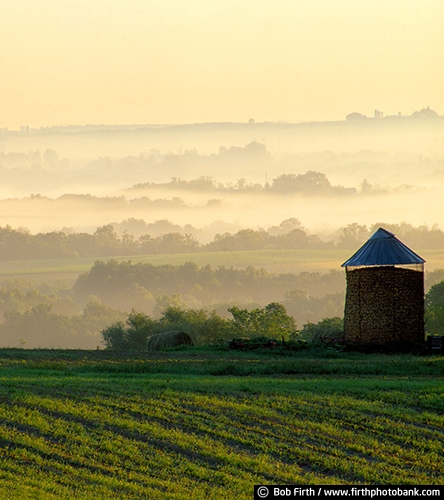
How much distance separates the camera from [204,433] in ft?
69.5

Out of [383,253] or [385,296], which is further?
[383,253]

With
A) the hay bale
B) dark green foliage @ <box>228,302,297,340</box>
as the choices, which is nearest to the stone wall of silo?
the hay bale

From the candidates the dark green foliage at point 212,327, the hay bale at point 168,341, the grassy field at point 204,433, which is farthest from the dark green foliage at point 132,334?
the grassy field at point 204,433

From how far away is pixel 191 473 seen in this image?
18031 mm

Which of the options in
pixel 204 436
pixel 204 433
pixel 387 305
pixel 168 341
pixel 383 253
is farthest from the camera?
pixel 168 341

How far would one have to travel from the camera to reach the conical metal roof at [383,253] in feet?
166

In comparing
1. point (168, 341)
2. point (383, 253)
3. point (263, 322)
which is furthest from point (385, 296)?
point (263, 322)

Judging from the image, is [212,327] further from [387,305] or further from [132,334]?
[387,305]

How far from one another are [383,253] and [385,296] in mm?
2952

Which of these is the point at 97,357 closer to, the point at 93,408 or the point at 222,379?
the point at 222,379

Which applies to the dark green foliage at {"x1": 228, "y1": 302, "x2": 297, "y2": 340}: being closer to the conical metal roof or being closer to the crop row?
the conical metal roof

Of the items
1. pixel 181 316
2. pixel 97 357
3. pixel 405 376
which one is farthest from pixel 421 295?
pixel 181 316

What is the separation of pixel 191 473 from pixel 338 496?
3.46 metres

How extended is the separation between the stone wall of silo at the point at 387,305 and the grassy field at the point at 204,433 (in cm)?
1765
